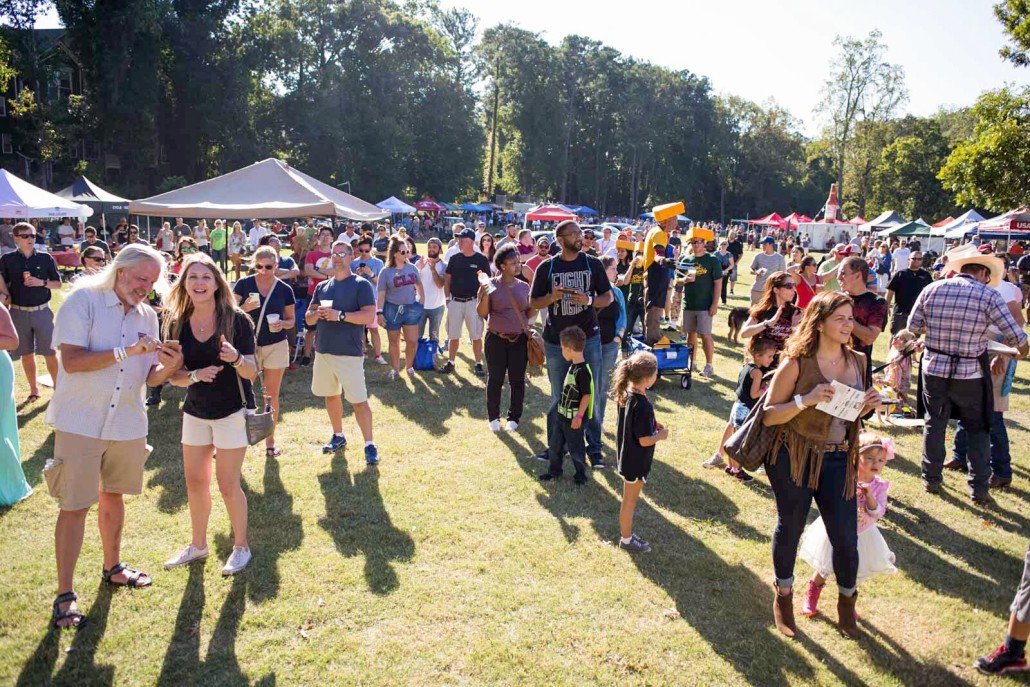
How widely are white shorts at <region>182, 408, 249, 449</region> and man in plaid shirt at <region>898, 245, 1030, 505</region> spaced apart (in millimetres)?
5142

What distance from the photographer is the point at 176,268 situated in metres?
10.1

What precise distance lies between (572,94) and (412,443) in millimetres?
61460

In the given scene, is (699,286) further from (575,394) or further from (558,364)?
(575,394)

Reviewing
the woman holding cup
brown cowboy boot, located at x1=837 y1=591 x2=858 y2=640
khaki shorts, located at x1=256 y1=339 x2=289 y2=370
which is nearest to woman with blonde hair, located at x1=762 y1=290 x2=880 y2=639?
brown cowboy boot, located at x1=837 y1=591 x2=858 y2=640

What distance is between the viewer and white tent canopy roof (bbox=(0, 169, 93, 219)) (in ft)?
44.8

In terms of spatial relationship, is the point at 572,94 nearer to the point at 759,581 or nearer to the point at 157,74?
the point at 157,74

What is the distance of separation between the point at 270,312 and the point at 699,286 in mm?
5558

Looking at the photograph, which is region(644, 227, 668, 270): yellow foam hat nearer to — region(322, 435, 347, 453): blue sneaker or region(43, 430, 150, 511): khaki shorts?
region(322, 435, 347, 453): blue sneaker

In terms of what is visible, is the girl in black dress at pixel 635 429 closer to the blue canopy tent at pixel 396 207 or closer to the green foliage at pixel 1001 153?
the green foliage at pixel 1001 153

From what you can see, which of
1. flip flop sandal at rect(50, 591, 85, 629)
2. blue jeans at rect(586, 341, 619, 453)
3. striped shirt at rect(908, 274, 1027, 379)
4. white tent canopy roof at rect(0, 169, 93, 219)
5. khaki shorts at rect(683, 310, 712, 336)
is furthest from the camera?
white tent canopy roof at rect(0, 169, 93, 219)

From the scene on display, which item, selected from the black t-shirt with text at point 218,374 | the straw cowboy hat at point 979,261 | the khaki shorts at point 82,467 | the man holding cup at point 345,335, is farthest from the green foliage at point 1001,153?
the khaki shorts at point 82,467

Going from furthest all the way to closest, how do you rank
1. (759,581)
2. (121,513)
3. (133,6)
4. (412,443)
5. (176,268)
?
(133,6)
(176,268)
(412,443)
(759,581)
(121,513)

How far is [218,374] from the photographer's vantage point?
3.93 m

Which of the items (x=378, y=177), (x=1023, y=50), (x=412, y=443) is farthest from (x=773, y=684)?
(x=378, y=177)
